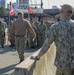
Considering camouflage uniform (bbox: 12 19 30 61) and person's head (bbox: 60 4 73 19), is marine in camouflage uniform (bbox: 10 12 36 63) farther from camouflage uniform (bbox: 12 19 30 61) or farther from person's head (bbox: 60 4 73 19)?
person's head (bbox: 60 4 73 19)

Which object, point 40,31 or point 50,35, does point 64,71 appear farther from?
point 40,31

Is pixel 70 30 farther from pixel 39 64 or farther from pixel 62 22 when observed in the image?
pixel 39 64

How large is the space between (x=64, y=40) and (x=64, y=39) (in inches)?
0.7

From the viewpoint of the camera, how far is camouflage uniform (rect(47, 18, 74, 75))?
5.21 m

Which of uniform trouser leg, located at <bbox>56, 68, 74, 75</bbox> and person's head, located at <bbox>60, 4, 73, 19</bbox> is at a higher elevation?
person's head, located at <bbox>60, 4, 73, 19</bbox>

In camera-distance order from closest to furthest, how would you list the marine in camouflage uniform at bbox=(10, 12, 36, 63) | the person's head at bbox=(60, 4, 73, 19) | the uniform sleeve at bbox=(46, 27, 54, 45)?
the person's head at bbox=(60, 4, 73, 19) < the uniform sleeve at bbox=(46, 27, 54, 45) < the marine in camouflage uniform at bbox=(10, 12, 36, 63)

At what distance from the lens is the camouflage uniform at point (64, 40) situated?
17.1 ft

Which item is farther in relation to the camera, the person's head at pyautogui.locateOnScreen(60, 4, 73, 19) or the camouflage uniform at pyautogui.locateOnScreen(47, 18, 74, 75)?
the camouflage uniform at pyautogui.locateOnScreen(47, 18, 74, 75)

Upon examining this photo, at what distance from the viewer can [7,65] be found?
37.3 ft

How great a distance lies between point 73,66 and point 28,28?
606 centimetres

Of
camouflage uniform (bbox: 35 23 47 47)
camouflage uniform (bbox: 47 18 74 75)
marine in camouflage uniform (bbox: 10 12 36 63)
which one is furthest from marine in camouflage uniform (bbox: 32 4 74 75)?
camouflage uniform (bbox: 35 23 47 47)

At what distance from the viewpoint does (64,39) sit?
17.2ft

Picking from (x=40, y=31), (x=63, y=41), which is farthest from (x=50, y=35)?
(x=40, y=31)

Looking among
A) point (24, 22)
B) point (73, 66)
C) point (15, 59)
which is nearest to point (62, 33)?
point (73, 66)
